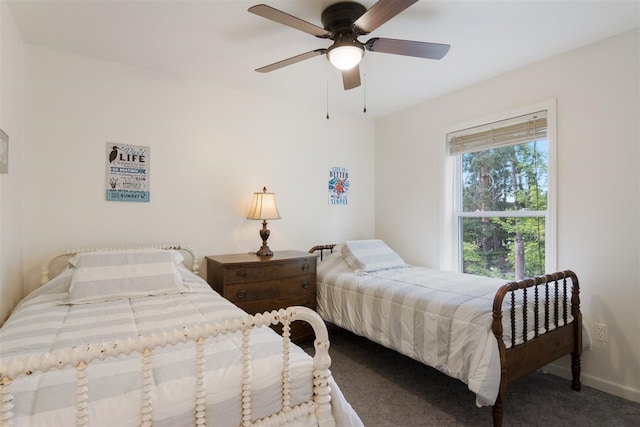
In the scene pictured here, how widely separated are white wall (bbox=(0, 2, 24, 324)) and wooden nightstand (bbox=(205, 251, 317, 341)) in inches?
48.4

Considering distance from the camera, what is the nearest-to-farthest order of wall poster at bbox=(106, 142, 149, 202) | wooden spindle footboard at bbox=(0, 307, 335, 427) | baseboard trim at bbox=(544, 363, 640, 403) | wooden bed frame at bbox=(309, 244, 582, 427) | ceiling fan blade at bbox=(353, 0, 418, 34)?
1. wooden spindle footboard at bbox=(0, 307, 335, 427)
2. ceiling fan blade at bbox=(353, 0, 418, 34)
3. wooden bed frame at bbox=(309, 244, 582, 427)
4. baseboard trim at bbox=(544, 363, 640, 403)
5. wall poster at bbox=(106, 142, 149, 202)

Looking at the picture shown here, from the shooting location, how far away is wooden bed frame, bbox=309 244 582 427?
1.75 m

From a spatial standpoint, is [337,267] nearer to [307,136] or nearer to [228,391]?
[307,136]

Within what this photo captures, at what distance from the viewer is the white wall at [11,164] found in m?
1.85

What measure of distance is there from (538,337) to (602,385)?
2.54 feet

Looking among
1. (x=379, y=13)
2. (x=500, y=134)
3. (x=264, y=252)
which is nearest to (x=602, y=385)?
(x=500, y=134)

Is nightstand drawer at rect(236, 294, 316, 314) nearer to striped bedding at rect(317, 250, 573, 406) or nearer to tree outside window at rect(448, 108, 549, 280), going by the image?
striped bedding at rect(317, 250, 573, 406)

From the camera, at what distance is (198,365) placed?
39.5 inches

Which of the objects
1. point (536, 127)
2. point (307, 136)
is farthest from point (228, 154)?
point (536, 127)

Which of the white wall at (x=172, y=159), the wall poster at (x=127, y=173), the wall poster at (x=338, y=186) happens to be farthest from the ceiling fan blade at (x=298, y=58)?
the wall poster at (x=338, y=186)

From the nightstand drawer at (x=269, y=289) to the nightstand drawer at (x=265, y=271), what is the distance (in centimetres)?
4

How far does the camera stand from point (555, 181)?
2.52 m

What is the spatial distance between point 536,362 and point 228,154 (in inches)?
110

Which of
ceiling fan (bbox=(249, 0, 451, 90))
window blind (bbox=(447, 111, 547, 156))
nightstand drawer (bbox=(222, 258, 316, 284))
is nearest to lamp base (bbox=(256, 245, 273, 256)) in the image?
nightstand drawer (bbox=(222, 258, 316, 284))
